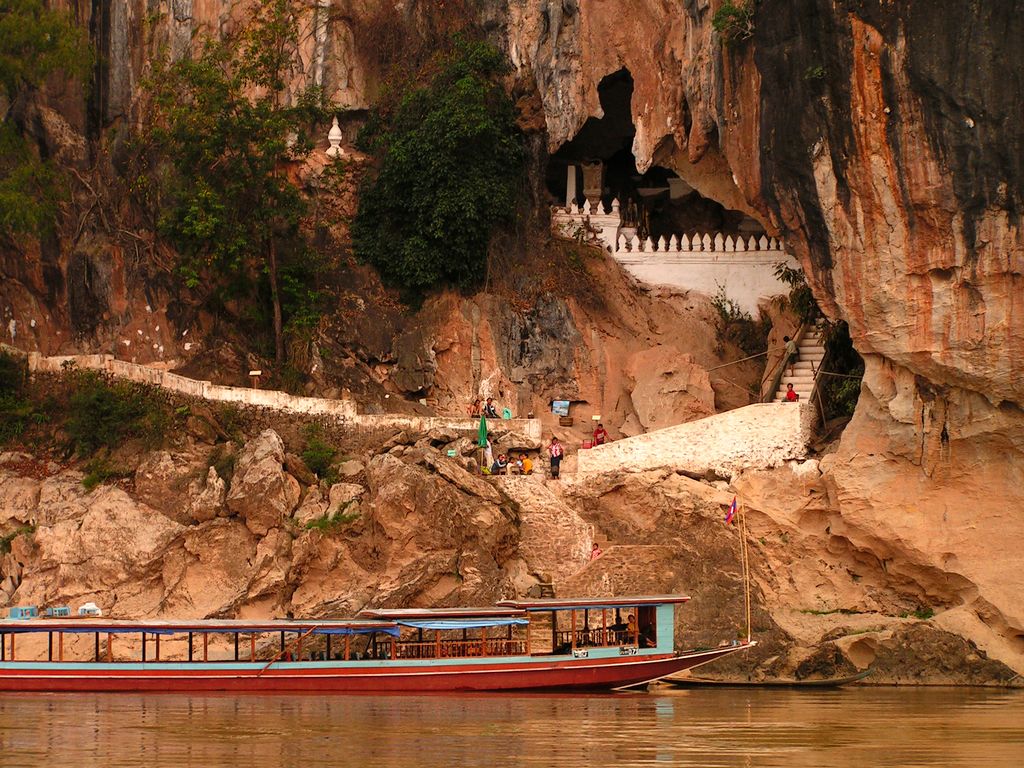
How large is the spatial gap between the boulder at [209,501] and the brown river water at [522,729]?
19.0ft

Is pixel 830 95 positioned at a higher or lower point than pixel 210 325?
higher

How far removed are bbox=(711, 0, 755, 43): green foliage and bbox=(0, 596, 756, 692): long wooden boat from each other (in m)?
10.8

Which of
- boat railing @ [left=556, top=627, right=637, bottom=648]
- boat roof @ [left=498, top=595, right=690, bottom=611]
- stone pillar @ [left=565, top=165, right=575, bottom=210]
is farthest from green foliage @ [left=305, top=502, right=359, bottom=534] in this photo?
stone pillar @ [left=565, top=165, right=575, bottom=210]

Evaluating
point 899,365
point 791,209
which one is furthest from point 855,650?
point 791,209

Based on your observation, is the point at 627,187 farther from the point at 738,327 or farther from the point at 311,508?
the point at 311,508

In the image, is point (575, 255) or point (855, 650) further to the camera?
point (575, 255)

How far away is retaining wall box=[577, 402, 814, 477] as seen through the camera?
129ft

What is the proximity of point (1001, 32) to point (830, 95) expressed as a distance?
308 cm

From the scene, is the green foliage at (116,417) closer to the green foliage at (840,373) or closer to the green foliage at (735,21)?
the green foliage at (840,373)

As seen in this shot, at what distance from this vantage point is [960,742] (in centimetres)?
2653

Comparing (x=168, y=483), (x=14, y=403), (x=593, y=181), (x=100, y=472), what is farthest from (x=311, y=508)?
(x=593, y=181)

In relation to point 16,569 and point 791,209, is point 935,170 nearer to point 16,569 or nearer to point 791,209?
point 791,209

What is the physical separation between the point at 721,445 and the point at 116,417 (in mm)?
11926

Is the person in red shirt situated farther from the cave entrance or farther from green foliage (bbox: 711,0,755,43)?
green foliage (bbox: 711,0,755,43)
